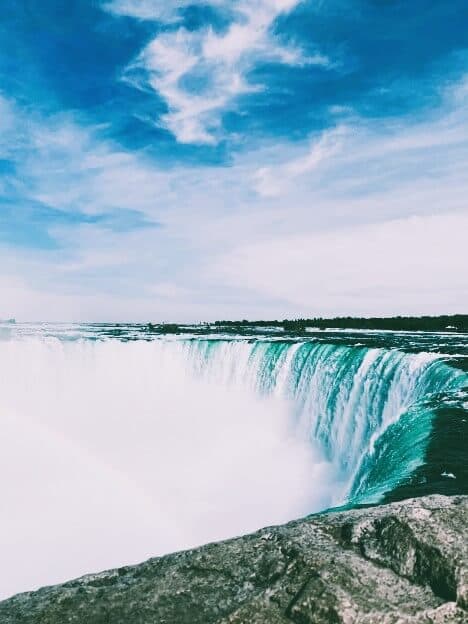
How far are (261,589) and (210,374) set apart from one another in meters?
26.9

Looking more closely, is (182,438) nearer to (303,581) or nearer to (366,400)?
(366,400)

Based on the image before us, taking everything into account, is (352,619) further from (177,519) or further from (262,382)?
(262,382)

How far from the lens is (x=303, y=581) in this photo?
2.34 metres

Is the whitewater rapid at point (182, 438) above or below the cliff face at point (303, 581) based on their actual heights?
below

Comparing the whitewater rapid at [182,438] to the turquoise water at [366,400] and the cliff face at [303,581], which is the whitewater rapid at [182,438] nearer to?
the turquoise water at [366,400]

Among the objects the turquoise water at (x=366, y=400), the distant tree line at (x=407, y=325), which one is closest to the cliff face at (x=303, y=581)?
the turquoise water at (x=366, y=400)

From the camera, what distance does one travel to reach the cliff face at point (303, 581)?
2.18 metres

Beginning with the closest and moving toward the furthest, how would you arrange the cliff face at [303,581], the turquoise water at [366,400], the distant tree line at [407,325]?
the cliff face at [303,581], the turquoise water at [366,400], the distant tree line at [407,325]

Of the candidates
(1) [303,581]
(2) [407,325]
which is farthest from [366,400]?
(2) [407,325]

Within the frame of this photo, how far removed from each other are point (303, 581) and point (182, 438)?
25197 mm

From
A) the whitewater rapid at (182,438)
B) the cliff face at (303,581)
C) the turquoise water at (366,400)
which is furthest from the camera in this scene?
the whitewater rapid at (182,438)

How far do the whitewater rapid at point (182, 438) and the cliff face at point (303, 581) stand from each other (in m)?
3.52

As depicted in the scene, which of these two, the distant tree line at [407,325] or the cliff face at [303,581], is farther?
the distant tree line at [407,325]

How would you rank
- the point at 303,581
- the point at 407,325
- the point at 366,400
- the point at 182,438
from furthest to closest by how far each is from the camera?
the point at 407,325 → the point at 182,438 → the point at 366,400 → the point at 303,581
